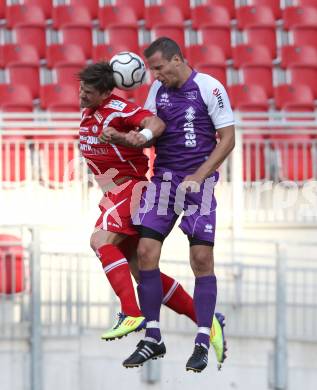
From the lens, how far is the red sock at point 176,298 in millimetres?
6363

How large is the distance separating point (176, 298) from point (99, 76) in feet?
4.56

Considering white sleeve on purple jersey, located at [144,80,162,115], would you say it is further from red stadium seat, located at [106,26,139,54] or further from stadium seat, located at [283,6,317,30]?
stadium seat, located at [283,6,317,30]

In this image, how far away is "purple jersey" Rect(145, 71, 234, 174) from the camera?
5945 mm

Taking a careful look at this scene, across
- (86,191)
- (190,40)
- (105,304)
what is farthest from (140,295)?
(190,40)

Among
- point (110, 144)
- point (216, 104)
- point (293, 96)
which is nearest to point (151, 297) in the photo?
point (110, 144)

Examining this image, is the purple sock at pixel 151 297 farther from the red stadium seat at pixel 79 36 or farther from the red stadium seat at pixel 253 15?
the red stadium seat at pixel 253 15

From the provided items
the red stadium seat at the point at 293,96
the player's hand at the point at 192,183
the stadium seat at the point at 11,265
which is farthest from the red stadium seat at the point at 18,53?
the player's hand at the point at 192,183

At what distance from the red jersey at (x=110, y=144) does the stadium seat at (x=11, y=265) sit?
348cm

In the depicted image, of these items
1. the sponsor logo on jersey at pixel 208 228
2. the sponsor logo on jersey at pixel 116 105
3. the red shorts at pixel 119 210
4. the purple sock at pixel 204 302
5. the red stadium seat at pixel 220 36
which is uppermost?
the red stadium seat at pixel 220 36

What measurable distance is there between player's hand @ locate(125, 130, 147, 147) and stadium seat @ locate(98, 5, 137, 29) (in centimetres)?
702

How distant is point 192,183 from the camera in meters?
5.72

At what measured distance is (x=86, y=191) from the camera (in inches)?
405

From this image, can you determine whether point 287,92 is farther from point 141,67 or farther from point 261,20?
point 141,67

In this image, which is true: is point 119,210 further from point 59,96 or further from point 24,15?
point 24,15
